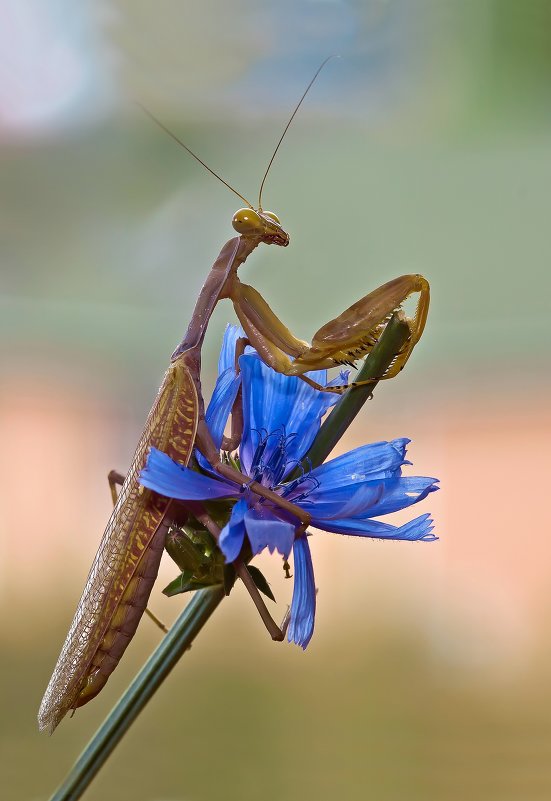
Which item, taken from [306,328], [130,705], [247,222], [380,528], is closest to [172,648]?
[130,705]

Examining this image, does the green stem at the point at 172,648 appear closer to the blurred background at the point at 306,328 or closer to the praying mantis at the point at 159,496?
the praying mantis at the point at 159,496

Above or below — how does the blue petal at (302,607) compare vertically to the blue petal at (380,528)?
below

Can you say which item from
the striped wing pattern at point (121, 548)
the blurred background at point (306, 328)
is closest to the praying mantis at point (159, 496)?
the striped wing pattern at point (121, 548)

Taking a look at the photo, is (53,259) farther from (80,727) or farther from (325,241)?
(80,727)

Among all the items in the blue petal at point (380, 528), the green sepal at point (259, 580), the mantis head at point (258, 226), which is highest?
the mantis head at point (258, 226)

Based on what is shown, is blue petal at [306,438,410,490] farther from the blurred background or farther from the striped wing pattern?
the blurred background

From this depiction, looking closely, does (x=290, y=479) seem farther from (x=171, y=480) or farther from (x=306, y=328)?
(x=306, y=328)
